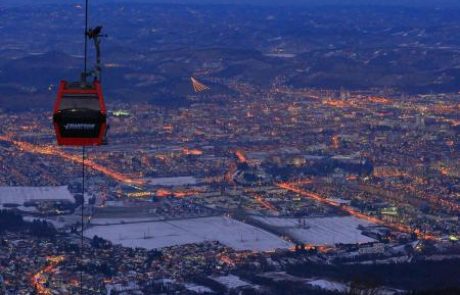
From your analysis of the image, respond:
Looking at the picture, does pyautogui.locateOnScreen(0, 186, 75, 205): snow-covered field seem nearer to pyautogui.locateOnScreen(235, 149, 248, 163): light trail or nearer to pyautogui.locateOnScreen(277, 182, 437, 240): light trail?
pyautogui.locateOnScreen(277, 182, 437, 240): light trail

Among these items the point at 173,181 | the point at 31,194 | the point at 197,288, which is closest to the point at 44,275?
the point at 197,288

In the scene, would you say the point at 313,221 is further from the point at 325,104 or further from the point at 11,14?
the point at 11,14

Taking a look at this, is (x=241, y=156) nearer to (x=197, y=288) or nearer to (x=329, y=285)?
(x=197, y=288)

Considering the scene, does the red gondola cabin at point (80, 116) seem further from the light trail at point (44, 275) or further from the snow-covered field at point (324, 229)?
the snow-covered field at point (324, 229)

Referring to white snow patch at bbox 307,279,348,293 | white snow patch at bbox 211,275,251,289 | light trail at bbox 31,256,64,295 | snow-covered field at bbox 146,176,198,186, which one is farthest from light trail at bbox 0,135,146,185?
white snow patch at bbox 307,279,348,293

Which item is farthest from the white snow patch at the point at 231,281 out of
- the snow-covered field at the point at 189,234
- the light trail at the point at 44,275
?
the light trail at the point at 44,275
